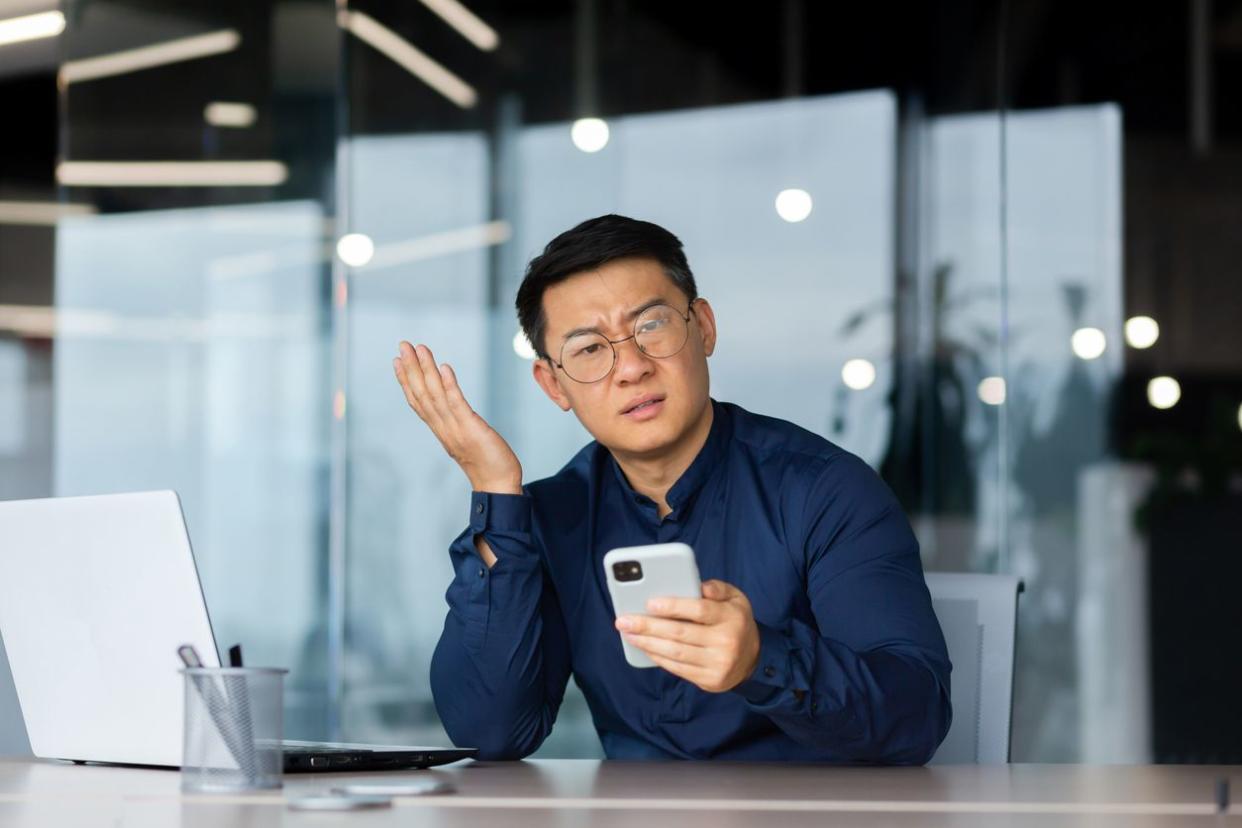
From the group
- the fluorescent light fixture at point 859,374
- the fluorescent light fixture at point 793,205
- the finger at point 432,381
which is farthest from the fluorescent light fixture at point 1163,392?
the finger at point 432,381

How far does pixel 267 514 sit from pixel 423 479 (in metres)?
0.50

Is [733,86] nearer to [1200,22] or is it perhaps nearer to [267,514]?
[1200,22]

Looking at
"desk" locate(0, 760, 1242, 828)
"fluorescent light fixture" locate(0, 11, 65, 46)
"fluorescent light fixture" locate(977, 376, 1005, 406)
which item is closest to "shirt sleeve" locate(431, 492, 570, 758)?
"desk" locate(0, 760, 1242, 828)

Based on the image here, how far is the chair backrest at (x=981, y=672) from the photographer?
204 cm

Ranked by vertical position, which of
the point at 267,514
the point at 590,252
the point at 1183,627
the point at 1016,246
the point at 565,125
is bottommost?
the point at 1183,627

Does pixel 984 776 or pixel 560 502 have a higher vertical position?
pixel 560 502

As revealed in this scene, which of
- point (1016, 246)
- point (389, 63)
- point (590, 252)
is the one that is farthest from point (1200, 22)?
point (590, 252)

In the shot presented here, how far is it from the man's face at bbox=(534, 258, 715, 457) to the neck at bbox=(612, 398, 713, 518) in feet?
0.05

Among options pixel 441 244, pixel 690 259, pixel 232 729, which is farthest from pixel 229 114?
pixel 232 729

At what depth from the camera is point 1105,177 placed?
4316mm

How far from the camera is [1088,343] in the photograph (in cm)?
429

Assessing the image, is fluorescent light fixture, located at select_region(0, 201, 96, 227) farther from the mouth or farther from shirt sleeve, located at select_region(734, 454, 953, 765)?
shirt sleeve, located at select_region(734, 454, 953, 765)

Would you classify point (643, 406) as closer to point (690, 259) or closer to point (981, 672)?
point (981, 672)

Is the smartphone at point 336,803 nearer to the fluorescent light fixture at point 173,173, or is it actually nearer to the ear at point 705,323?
the ear at point 705,323
